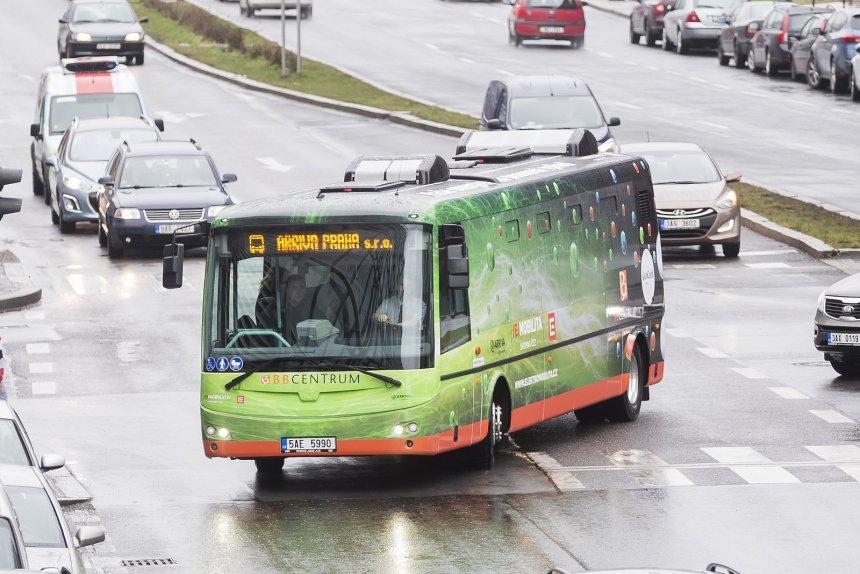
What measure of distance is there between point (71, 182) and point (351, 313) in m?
19.2

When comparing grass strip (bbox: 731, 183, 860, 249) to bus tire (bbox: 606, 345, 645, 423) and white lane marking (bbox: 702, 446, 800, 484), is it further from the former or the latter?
white lane marking (bbox: 702, 446, 800, 484)

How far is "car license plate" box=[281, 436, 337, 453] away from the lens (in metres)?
15.8

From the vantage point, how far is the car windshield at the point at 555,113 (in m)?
35.8

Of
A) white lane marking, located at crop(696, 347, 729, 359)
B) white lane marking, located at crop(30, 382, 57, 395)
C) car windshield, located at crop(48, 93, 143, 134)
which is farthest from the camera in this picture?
car windshield, located at crop(48, 93, 143, 134)

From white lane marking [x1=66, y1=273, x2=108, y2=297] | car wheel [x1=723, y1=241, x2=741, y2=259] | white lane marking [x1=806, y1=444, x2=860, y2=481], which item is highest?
Answer: white lane marking [x1=806, y1=444, x2=860, y2=481]

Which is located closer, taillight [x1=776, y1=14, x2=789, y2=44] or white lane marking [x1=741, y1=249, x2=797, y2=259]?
white lane marking [x1=741, y1=249, x2=797, y2=259]

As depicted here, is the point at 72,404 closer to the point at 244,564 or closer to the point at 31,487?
the point at 244,564

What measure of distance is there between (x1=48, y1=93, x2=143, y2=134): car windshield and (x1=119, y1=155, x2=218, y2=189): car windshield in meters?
6.05

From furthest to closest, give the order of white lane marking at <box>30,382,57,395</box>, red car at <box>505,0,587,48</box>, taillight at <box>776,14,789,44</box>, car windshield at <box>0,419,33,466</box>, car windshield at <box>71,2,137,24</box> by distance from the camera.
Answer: red car at <box>505,0,587,48</box> < car windshield at <box>71,2,137,24</box> < taillight at <box>776,14,789,44</box> < white lane marking at <box>30,382,57,395</box> < car windshield at <box>0,419,33,466</box>

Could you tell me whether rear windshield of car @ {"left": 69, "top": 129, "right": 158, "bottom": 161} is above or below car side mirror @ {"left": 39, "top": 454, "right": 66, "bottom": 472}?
below

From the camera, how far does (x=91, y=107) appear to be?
3919cm

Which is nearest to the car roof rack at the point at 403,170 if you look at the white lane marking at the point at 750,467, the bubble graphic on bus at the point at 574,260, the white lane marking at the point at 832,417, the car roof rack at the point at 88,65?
the bubble graphic on bus at the point at 574,260

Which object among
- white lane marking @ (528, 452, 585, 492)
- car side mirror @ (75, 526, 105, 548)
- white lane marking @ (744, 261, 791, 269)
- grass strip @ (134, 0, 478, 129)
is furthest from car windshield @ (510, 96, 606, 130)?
car side mirror @ (75, 526, 105, 548)

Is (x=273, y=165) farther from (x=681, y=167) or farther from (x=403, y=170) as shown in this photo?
(x=403, y=170)
